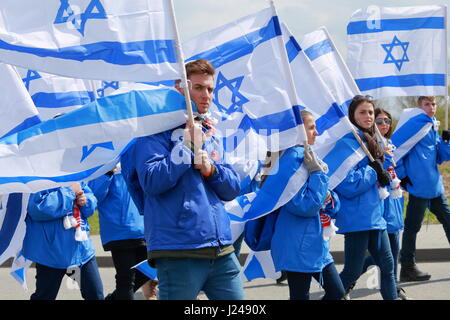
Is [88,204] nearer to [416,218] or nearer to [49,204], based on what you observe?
[49,204]

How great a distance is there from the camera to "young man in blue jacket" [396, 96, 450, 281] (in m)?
8.37

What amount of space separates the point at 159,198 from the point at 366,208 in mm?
2619

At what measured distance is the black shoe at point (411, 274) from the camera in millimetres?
8398

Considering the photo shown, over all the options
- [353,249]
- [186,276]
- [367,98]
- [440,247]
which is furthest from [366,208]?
[440,247]

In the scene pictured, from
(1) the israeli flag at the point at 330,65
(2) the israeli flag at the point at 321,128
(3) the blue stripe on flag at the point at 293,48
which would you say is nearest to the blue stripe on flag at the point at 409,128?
(1) the israeli flag at the point at 330,65

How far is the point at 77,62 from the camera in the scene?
15.6 feet

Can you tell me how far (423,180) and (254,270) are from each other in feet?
8.72

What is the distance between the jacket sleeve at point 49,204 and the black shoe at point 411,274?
3.55m

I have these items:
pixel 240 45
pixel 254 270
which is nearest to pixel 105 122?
pixel 240 45

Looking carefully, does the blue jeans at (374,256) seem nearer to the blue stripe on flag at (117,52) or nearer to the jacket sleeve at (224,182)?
the jacket sleeve at (224,182)

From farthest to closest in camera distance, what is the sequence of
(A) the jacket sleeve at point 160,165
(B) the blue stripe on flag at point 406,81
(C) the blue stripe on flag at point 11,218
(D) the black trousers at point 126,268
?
(B) the blue stripe on flag at point 406,81, (D) the black trousers at point 126,268, (C) the blue stripe on flag at point 11,218, (A) the jacket sleeve at point 160,165

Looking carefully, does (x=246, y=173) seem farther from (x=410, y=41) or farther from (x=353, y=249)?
(x=410, y=41)

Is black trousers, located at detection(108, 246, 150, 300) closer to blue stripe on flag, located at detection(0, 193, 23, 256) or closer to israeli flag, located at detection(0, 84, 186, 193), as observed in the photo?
blue stripe on flag, located at detection(0, 193, 23, 256)

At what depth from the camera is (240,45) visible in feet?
19.6
